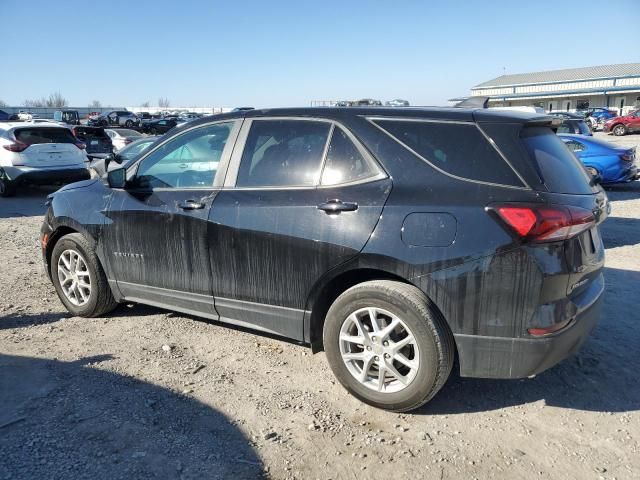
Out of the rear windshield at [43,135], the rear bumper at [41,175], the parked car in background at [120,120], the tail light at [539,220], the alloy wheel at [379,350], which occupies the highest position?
the parked car in background at [120,120]

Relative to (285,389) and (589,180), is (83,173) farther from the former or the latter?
(589,180)

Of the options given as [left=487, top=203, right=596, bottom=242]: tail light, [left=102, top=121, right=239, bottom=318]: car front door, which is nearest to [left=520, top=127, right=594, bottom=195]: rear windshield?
[left=487, top=203, right=596, bottom=242]: tail light

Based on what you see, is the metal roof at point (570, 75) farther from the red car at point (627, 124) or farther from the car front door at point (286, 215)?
the car front door at point (286, 215)

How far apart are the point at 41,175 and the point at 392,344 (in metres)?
11.2

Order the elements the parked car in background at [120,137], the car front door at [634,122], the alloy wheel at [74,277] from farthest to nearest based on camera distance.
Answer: the car front door at [634,122], the parked car in background at [120,137], the alloy wheel at [74,277]

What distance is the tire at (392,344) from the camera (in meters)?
2.94

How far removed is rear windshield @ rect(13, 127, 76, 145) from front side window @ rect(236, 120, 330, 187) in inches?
406

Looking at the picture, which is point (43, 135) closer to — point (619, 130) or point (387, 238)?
point (387, 238)

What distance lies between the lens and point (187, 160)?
4.11m

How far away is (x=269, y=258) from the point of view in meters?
3.45

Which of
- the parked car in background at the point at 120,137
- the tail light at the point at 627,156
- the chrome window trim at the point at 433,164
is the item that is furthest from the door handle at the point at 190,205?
the parked car in background at the point at 120,137

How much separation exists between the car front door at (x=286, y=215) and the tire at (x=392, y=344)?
0.27 meters

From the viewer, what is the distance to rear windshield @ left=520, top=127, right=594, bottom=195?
291 centimetres

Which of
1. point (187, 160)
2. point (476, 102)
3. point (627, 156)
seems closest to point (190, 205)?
point (187, 160)
